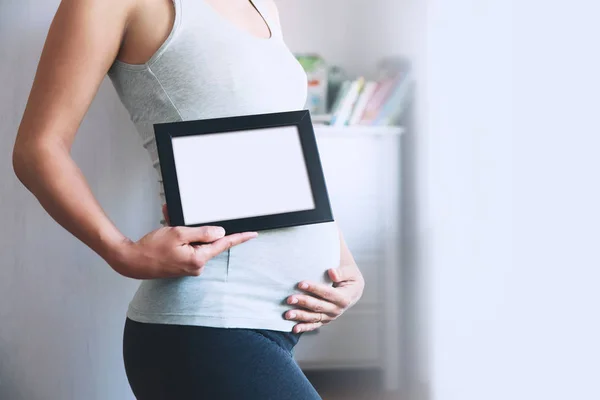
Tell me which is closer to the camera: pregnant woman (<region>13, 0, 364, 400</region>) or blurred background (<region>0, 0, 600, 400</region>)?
pregnant woman (<region>13, 0, 364, 400</region>)

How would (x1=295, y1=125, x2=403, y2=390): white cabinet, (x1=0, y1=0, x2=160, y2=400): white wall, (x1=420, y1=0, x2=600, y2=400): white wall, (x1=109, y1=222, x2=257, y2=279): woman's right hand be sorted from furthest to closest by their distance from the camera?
(x1=295, y1=125, x2=403, y2=390): white cabinet → (x1=0, y1=0, x2=160, y2=400): white wall → (x1=420, y1=0, x2=600, y2=400): white wall → (x1=109, y1=222, x2=257, y2=279): woman's right hand

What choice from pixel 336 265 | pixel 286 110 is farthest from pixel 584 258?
pixel 286 110

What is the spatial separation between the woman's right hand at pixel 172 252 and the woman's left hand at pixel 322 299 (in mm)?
120

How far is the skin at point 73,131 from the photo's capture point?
0.71m

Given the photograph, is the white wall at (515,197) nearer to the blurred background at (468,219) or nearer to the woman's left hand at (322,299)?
the blurred background at (468,219)

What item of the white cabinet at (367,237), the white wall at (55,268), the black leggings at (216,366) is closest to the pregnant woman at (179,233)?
the black leggings at (216,366)

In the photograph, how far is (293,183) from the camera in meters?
0.78

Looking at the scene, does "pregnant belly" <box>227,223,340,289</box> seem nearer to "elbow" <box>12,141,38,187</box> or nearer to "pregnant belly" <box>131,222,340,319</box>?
"pregnant belly" <box>131,222,340,319</box>

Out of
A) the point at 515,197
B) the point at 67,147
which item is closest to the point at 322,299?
the point at 67,147

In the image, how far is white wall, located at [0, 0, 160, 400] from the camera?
112 centimetres

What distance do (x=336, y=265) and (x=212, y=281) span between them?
0.19 metres

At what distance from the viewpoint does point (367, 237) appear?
2.13 meters

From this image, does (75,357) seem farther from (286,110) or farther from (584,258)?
(584,258)

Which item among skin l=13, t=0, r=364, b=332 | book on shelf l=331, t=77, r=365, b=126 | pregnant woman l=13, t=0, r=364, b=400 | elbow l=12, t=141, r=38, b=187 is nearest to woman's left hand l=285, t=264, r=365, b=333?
pregnant woman l=13, t=0, r=364, b=400
